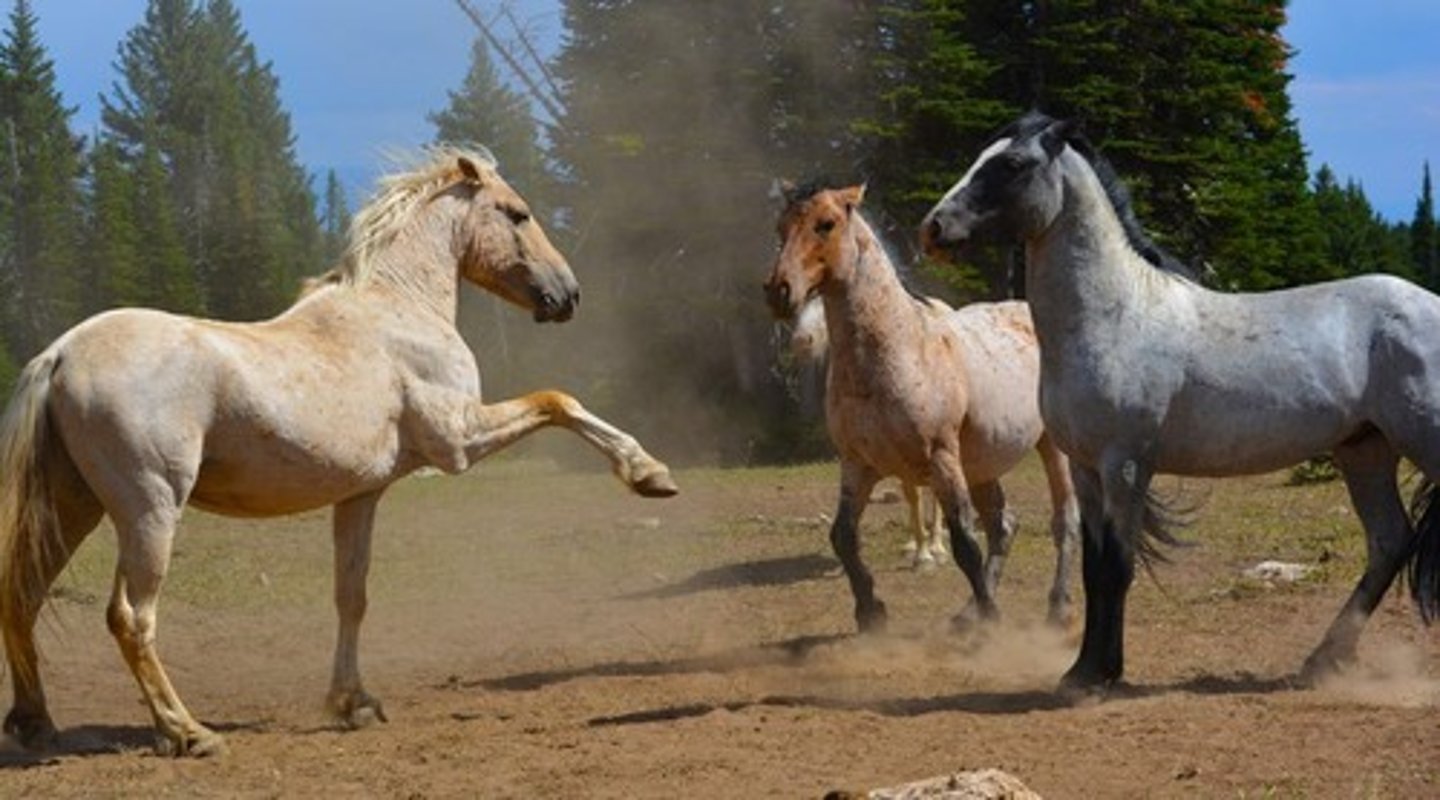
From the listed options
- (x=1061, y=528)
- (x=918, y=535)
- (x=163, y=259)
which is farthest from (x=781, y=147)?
(x=163, y=259)

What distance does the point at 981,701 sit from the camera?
334 inches

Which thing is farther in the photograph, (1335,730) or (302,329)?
(302,329)

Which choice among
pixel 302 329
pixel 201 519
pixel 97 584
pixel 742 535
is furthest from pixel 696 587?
pixel 201 519

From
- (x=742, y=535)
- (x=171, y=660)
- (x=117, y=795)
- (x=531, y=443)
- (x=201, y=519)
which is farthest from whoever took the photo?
(x=531, y=443)

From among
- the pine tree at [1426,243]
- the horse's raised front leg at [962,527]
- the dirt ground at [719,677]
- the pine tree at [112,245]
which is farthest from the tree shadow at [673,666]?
the pine tree at [1426,243]

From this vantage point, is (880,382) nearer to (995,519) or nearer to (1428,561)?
(995,519)

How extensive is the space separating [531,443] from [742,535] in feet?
52.3

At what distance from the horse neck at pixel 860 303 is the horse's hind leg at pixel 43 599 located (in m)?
3.95

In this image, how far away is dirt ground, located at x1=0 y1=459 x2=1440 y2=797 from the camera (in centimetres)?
701

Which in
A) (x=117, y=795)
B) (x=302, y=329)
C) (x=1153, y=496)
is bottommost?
(x=117, y=795)

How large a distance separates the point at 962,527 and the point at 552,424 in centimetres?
243

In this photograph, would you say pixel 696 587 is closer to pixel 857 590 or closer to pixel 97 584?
pixel 857 590

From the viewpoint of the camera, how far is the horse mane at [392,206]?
8.84 meters

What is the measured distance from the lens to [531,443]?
32.4 metres
